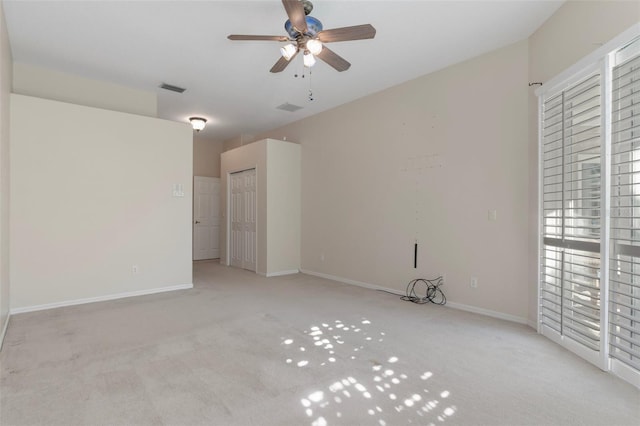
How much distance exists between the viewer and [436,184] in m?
4.34

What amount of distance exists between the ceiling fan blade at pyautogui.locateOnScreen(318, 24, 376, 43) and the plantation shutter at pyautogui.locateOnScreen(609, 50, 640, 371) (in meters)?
1.85

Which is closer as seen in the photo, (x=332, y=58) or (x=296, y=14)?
(x=296, y=14)

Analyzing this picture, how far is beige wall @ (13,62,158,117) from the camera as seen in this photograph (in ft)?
Answer: 14.0

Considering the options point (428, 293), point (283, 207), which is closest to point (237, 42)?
point (283, 207)

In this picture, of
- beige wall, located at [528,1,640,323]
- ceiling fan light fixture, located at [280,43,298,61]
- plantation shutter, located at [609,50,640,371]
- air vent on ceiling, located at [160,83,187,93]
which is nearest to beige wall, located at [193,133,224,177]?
air vent on ceiling, located at [160,83,187,93]

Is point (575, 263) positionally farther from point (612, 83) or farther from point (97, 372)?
point (97, 372)

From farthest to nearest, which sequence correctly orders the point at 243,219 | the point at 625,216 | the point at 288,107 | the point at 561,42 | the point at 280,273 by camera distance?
1. the point at 243,219
2. the point at 280,273
3. the point at 288,107
4. the point at 561,42
5. the point at 625,216

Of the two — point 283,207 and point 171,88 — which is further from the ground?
point 171,88

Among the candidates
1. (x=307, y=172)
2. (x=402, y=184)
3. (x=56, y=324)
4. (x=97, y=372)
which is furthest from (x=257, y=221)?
(x=97, y=372)

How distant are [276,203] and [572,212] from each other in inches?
181

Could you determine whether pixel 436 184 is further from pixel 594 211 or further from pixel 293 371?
pixel 293 371

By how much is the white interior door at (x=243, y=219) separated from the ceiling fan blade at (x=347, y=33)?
4.03 meters

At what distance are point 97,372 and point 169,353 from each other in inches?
19.7

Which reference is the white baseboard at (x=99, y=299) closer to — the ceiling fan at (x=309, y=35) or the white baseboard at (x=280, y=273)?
the white baseboard at (x=280, y=273)
